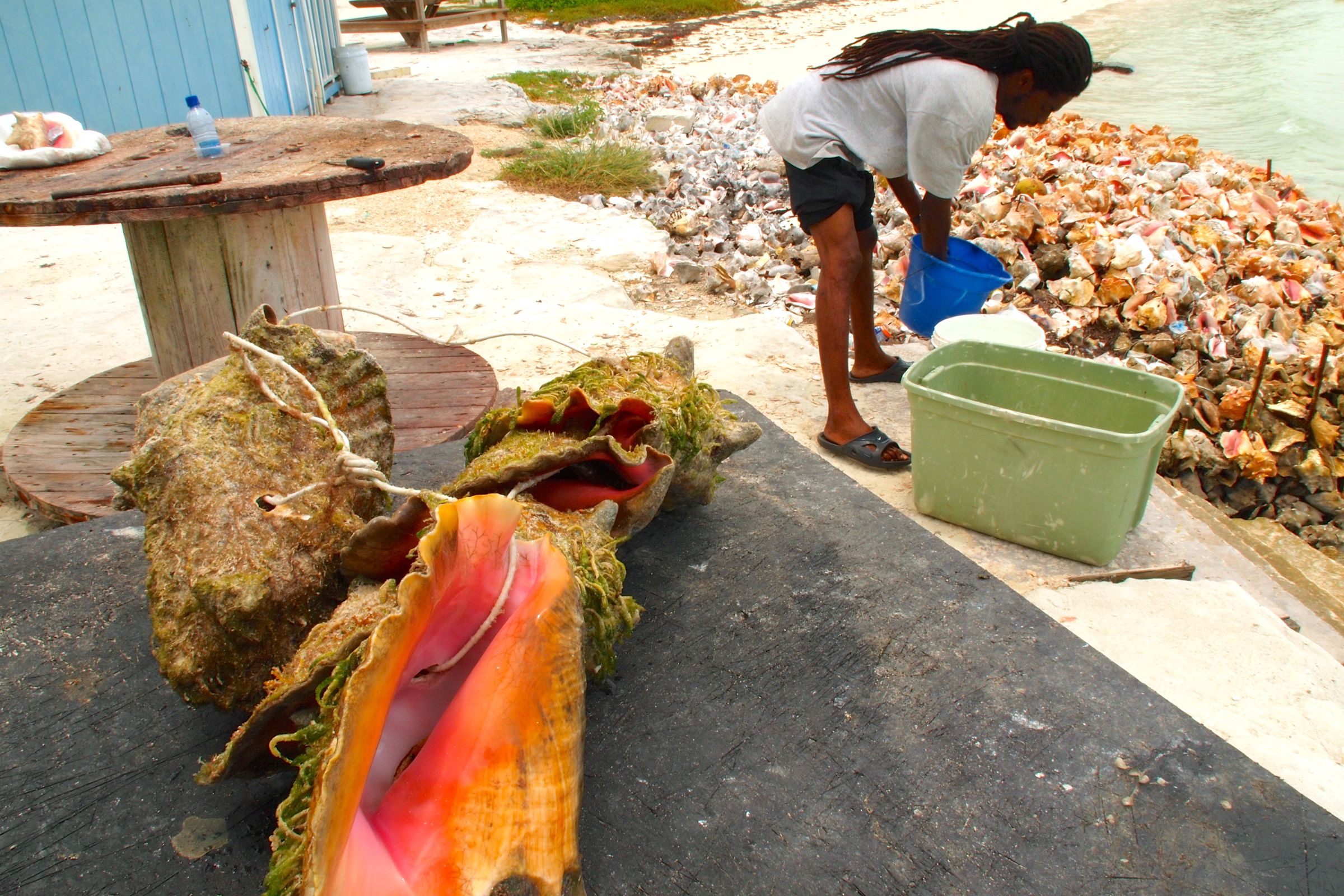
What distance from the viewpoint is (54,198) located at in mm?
2238

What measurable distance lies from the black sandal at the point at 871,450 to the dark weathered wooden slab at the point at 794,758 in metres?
1.49

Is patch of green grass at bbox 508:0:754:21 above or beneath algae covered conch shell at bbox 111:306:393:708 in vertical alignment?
above

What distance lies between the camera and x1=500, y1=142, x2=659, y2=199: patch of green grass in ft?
22.0

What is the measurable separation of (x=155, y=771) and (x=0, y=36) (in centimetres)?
612

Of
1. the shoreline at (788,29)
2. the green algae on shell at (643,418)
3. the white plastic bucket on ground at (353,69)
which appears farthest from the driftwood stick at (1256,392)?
the white plastic bucket on ground at (353,69)

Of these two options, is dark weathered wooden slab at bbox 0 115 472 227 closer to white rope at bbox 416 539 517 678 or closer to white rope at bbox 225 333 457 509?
white rope at bbox 225 333 457 509

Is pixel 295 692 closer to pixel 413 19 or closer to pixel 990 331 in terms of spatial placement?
pixel 990 331

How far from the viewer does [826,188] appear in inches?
123

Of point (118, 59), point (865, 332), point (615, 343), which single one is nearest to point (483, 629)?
point (865, 332)

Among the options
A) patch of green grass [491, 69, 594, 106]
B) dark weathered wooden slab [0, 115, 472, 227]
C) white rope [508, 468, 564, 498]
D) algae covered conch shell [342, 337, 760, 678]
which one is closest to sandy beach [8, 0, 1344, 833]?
patch of green grass [491, 69, 594, 106]

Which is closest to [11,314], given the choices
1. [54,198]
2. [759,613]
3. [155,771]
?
[54,198]

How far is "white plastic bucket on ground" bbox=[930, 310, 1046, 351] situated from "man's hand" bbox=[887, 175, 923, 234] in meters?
0.41

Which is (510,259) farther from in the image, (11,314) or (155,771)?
(155,771)

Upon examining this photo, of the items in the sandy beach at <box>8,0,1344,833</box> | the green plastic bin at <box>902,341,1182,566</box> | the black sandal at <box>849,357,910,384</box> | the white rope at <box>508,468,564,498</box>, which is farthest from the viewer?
the black sandal at <box>849,357,910,384</box>
